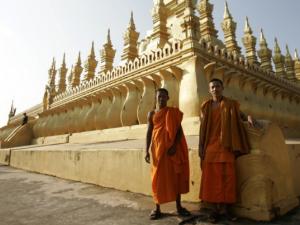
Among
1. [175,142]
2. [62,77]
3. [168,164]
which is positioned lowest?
[168,164]

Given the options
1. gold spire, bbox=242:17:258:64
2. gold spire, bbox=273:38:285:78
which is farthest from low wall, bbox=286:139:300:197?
gold spire, bbox=273:38:285:78

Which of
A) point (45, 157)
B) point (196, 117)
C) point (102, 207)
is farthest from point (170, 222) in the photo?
point (45, 157)

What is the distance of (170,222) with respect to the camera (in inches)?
104

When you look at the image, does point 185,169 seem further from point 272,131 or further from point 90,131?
point 90,131

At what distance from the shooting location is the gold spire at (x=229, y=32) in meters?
15.7

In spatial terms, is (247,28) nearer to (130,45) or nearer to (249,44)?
(249,44)

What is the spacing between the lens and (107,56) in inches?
716

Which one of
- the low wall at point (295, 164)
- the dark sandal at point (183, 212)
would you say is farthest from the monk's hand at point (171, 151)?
the low wall at point (295, 164)

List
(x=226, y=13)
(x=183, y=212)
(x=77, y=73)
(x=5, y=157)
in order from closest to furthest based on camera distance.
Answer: (x=183, y=212), (x=5, y=157), (x=226, y=13), (x=77, y=73)

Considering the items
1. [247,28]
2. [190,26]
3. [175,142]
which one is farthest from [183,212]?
[247,28]

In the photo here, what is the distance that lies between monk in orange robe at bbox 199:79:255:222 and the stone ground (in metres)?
0.24

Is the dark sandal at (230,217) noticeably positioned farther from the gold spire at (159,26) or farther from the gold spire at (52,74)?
the gold spire at (52,74)

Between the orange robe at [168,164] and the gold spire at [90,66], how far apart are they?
17.7 metres

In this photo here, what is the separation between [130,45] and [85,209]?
13908mm
